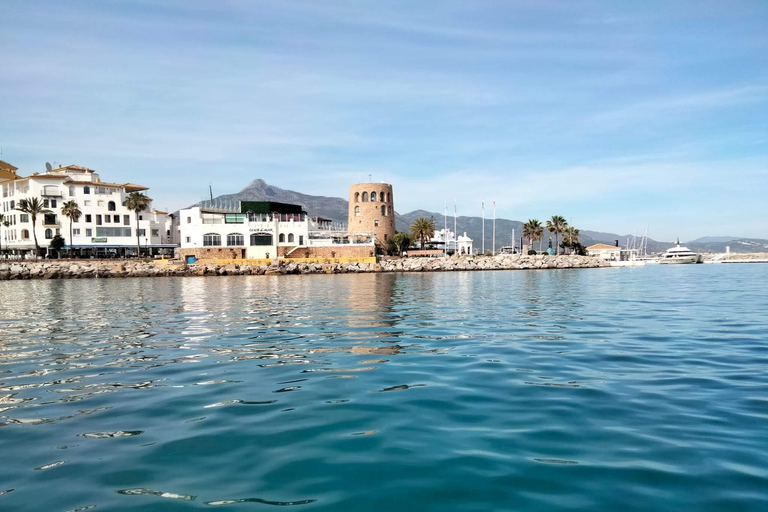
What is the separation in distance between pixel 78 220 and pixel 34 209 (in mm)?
6547

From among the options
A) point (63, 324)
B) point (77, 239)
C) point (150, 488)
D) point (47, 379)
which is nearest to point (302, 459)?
point (150, 488)

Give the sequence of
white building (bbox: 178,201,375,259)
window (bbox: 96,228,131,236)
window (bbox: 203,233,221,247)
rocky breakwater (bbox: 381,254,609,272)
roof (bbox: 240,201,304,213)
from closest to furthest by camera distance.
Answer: rocky breakwater (bbox: 381,254,609,272) → white building (bbox: 178,201,375,259) → window (bbox: 203,233,221,247) → roof (bbox: 240,201,304,213) → window (bbox: 96,228,131,236)

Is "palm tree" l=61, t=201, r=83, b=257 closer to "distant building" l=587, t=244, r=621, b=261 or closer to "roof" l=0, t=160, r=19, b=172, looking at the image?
"roof" l=0, t=160, r=19, b=172

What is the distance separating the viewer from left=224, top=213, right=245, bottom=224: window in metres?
78.1

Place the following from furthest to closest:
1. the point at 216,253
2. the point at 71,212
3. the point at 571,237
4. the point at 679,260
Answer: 1. the point at 679,260
2. the point at 571,237
3. the point at 216,253
4. the point at 71,212

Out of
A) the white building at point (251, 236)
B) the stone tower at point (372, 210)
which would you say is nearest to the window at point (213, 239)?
the white building at point (251, 236)

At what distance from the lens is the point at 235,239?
3068 inches

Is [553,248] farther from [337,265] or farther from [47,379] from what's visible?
[47,379]

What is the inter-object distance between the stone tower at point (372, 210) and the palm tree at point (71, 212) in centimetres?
4345

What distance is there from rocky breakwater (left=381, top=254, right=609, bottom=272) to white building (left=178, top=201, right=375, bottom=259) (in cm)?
806

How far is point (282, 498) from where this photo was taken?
449 cm

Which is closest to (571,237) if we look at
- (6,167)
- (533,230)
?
(533,230)

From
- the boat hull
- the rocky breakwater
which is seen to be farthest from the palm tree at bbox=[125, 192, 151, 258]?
the boat hull

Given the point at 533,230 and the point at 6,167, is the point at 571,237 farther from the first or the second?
the point at 6,167
